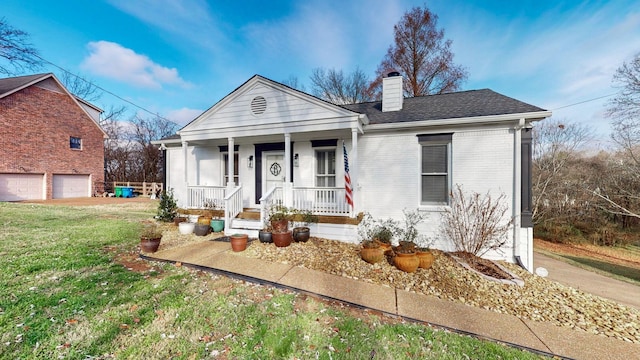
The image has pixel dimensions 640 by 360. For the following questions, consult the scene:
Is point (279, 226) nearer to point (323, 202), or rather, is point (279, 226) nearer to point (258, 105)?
point (323, 202)

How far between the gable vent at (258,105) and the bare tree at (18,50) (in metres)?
16.1

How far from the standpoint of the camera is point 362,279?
4875 mm

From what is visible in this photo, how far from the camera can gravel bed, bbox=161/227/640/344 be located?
3.89 m

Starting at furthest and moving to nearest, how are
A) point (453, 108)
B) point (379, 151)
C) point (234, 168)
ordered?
point (234, 168) < point (379, 151) < point (453, 108)

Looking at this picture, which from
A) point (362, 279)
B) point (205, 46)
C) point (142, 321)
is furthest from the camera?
point (205, 46)

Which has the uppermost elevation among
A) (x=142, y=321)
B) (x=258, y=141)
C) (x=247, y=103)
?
(x=247, y=103)

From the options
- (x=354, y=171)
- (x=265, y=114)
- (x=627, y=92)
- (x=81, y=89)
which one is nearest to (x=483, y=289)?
(x=354, y=171)

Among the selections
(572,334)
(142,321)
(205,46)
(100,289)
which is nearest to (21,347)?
(142,321)

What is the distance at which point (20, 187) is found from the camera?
16453 millimetres

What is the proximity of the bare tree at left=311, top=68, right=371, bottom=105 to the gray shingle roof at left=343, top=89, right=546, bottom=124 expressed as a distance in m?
15.0

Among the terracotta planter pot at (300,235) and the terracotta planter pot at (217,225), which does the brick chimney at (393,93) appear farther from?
the terracotta planter pot at (217,225)

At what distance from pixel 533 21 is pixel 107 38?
20.5 m

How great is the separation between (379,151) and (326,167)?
1.89 metres

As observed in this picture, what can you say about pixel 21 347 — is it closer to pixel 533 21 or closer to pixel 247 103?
pixel 247 103
